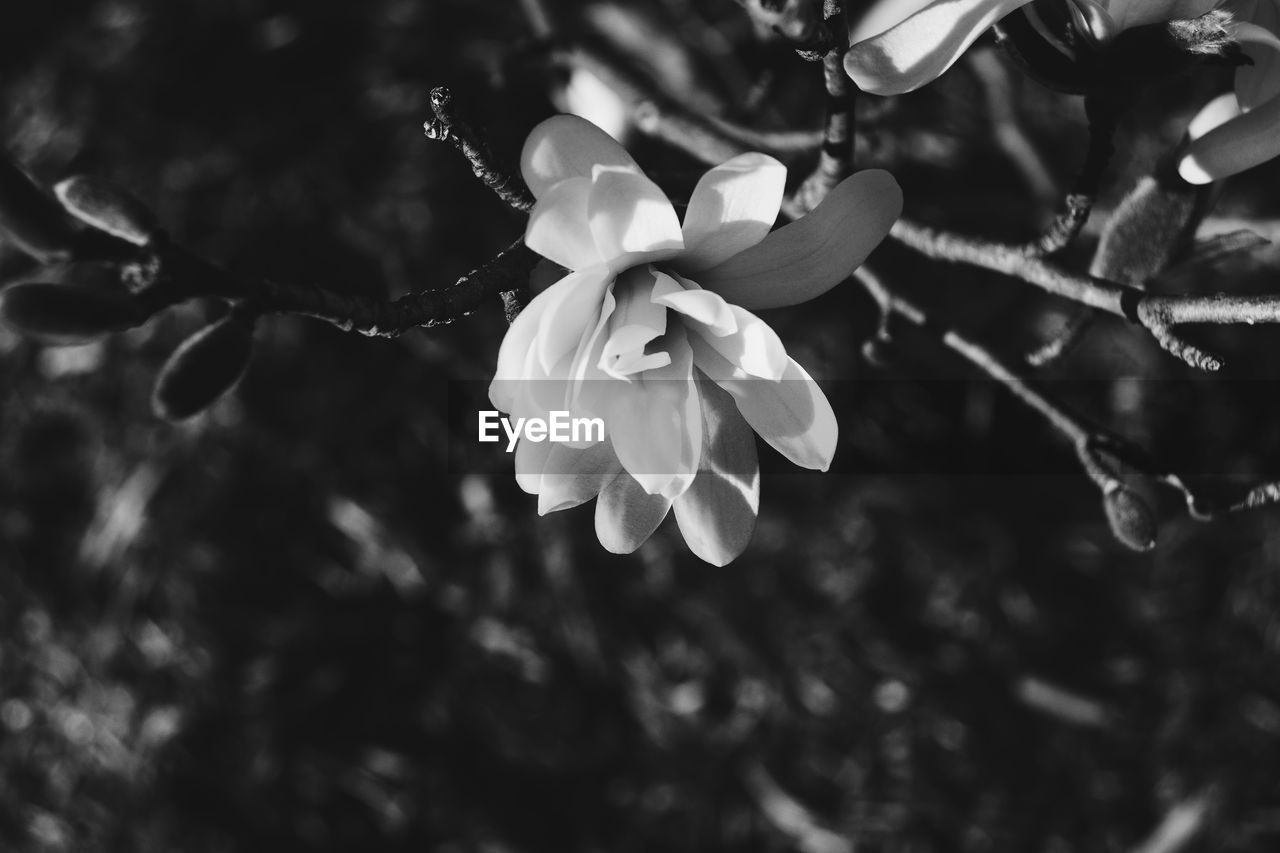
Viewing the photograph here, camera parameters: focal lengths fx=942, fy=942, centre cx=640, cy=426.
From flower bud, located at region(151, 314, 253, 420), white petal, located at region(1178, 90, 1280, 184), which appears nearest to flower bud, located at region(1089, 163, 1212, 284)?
white petal, located at region(1178, 90, 1280, 184)

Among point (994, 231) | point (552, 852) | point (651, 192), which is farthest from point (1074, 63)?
point (552, 852)

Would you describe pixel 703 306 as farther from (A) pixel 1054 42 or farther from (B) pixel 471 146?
(A) pixel 1054 42

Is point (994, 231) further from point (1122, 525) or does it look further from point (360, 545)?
point (360, 545)

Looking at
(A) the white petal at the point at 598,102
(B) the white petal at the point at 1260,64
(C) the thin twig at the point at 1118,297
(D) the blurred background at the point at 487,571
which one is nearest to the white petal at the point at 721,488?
(C) the thin twig at the point at 1118,297

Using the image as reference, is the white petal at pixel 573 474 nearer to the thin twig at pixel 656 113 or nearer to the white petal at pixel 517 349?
the white petal at pixel 517 349

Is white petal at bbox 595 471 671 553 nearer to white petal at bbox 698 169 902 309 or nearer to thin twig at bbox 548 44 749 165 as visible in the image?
white petal at bbox 698 169 902 309
